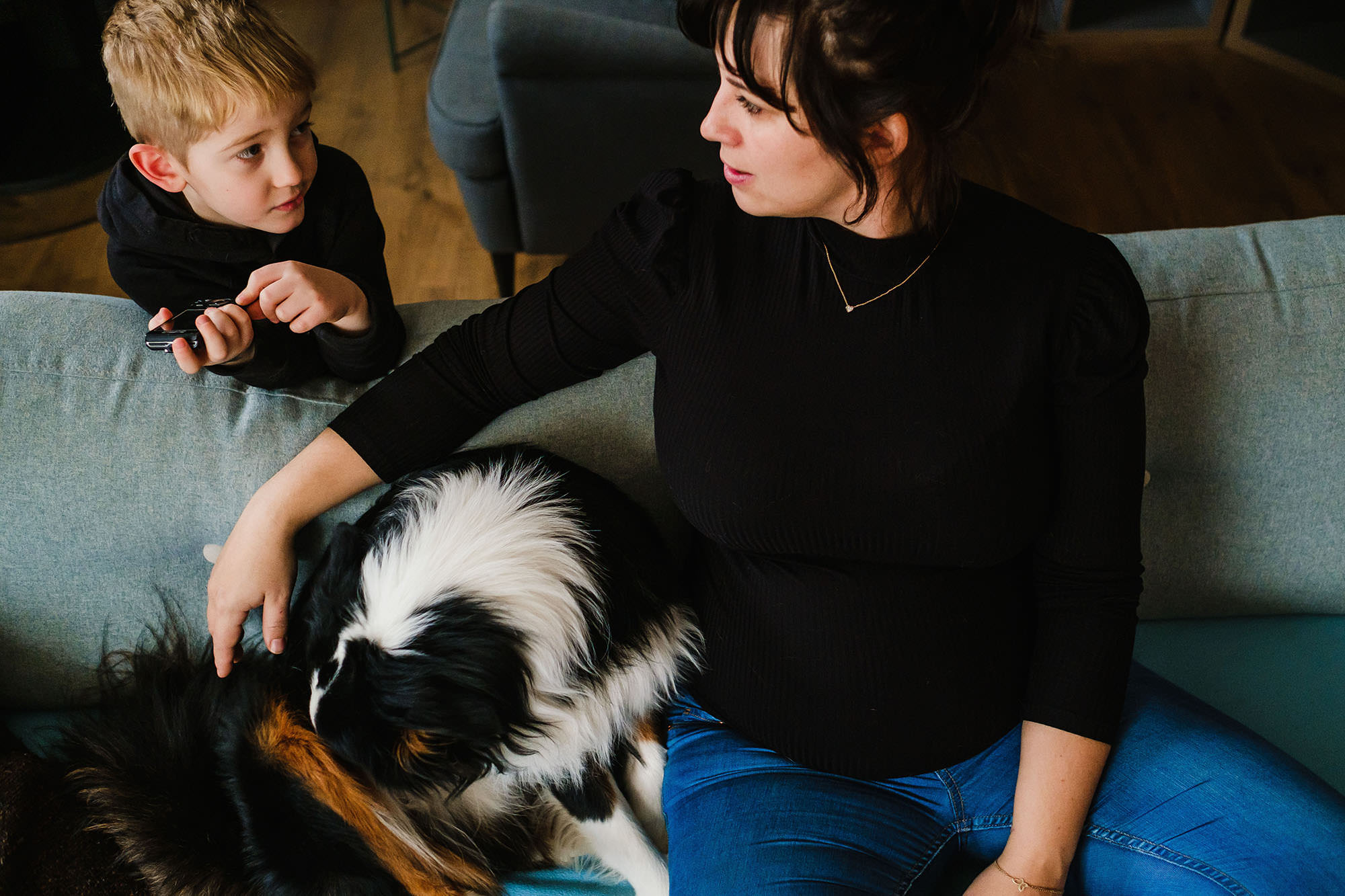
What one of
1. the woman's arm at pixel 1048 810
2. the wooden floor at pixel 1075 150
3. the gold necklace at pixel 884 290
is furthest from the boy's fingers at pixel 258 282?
the wooden floor at pixel 1075 150

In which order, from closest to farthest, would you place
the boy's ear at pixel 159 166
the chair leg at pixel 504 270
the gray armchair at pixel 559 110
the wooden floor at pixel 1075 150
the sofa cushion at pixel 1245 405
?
the boy's ear at pixel 159 166, the sofa cushion at pixel 1245 405, the gray armchair at pixel 559 110, the chair leg at pixel 504 270, the wooden floor at pixel 1075 150

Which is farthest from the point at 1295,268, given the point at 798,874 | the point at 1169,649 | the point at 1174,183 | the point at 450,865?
the point at 1174,183

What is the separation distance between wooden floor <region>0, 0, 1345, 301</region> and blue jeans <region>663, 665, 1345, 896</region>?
1720 millimetres

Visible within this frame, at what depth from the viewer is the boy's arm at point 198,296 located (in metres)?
1.07

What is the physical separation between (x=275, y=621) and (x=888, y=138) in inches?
30.0

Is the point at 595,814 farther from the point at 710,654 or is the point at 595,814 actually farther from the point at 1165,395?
the point at 1165,395

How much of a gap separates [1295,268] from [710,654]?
851 millimetres

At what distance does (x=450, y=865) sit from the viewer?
0.98 meters

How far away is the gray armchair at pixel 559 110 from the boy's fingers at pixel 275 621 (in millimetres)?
1230

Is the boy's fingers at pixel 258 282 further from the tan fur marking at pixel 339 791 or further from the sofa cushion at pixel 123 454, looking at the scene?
the tan fur marking at pixel 339 791

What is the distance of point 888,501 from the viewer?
0.95 metres

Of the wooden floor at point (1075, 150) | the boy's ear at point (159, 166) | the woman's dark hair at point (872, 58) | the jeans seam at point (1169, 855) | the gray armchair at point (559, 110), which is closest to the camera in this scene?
the woman's dark hair at point (872, 58)

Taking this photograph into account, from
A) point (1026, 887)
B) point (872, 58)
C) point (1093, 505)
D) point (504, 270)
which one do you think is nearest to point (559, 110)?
point (504, 270)

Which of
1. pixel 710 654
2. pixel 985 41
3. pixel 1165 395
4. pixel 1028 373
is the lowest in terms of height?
pixel 710 654
